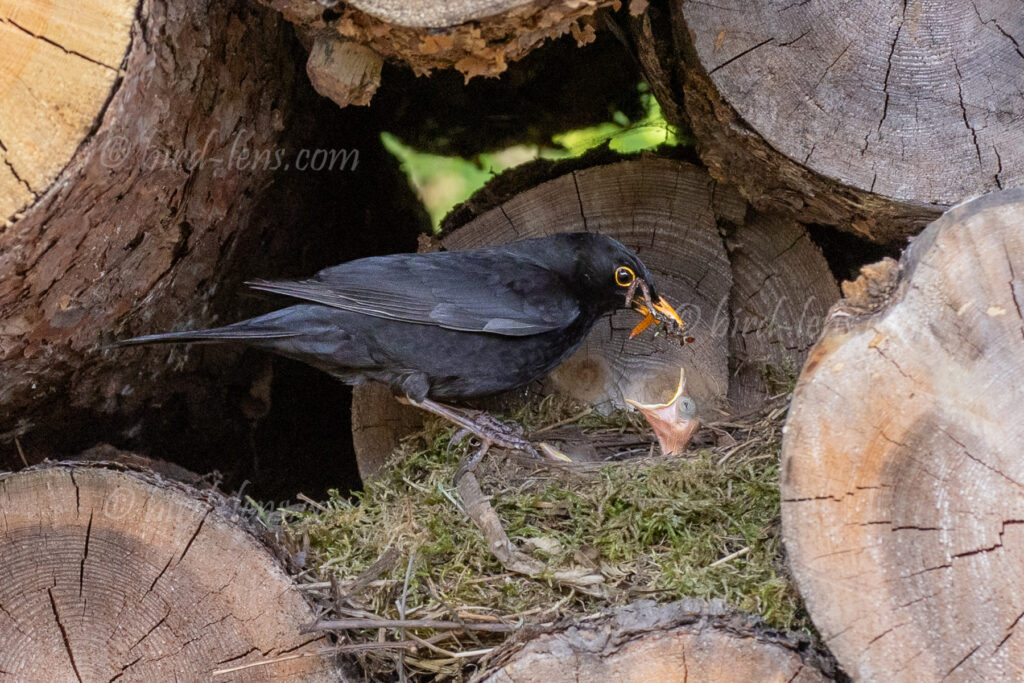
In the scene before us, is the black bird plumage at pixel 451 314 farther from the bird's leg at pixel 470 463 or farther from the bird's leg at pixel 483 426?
the bird's leg at pixel 470 463

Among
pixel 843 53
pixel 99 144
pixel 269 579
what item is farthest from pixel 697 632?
pixel 99 144

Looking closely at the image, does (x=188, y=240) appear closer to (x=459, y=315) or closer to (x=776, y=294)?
(x=459, y=315)

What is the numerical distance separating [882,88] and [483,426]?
1.40 meters

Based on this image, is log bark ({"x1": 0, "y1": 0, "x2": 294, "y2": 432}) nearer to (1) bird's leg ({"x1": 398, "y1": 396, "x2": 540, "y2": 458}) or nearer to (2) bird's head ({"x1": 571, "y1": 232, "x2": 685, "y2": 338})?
(1) bird's leg ({"x1": 398, "y1": 396, "x2": 540, "y2": 458})

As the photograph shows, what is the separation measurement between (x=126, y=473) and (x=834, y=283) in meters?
2.07

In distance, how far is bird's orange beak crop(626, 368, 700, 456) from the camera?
259 cm

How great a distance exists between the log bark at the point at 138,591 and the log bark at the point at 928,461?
111 centimetres

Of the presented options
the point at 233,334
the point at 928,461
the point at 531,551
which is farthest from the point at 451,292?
the point at 928,461

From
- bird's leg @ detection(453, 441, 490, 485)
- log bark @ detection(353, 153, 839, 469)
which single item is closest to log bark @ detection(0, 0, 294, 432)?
log bark @ detection(353, 153, 839, 469)

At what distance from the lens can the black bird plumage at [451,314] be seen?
2566 mm

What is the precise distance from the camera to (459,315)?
8.67 feet

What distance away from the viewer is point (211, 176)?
2.43 metres

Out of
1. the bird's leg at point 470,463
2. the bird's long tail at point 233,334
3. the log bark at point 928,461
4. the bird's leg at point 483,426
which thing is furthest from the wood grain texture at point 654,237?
the log bark at point 928,461

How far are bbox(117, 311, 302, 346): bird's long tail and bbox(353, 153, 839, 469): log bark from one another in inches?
19.9
